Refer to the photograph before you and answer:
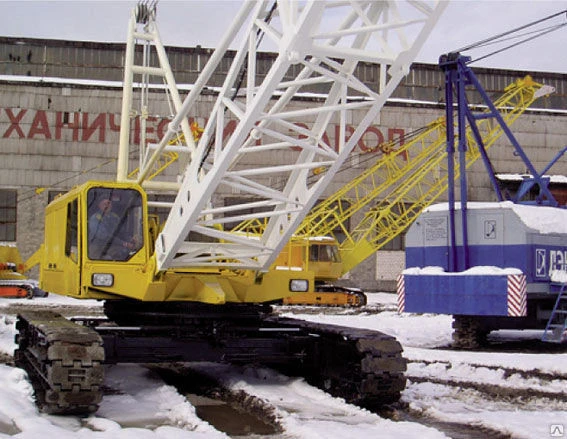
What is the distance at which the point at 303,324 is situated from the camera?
37.3ft

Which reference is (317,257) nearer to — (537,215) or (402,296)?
(402,296)

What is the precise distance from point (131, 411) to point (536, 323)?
11144mm

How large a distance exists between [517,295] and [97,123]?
28117 mm

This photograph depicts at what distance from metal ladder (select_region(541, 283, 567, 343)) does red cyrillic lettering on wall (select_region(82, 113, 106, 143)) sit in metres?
27.2

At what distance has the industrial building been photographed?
3953 centimetres

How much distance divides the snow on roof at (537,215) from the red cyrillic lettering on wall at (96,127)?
25.2 metres

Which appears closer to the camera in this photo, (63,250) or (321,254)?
(63,250)

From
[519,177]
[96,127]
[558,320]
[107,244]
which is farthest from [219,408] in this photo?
[519,177]

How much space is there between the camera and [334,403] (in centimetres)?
986

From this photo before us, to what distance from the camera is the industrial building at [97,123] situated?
1556 inches

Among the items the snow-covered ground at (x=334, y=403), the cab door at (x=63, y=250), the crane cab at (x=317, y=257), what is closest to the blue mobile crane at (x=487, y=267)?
the snow-covered ground at (x=334, y=403)

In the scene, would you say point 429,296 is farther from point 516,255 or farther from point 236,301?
point 236,301

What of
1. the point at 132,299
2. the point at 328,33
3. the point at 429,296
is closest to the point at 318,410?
the point at 132,299

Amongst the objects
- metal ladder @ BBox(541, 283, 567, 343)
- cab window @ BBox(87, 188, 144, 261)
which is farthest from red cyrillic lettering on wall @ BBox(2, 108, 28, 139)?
cab window @ BBox(87, 188, 144, 261)
